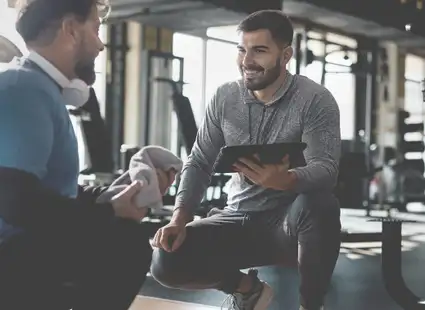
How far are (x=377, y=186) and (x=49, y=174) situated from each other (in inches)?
357

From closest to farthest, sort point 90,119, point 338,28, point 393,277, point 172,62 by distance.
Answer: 1. point 393,277
2. point 90,119
3. point 172,62
4. point 338,28

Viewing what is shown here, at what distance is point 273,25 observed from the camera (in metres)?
2.05

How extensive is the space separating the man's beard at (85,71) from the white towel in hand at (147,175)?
0.21 m

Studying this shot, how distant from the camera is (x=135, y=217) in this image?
54.3 inches

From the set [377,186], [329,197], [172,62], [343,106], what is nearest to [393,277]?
[329,197]

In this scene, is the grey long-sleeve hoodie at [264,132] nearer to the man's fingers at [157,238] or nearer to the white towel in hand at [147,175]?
the man's fingers at [157,238]

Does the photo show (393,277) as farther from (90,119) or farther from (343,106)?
(343,106)

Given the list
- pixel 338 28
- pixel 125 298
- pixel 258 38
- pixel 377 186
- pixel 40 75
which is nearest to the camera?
pixel 40 75

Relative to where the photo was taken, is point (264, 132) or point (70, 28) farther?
point (264, 132)

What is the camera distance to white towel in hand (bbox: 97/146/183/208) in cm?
139

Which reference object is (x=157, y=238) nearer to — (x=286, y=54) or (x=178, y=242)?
(x=178, y=242)

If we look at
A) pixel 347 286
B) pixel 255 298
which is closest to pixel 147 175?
pixel 255 298

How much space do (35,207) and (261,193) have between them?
36.9 inches

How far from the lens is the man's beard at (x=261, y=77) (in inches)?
80.4
